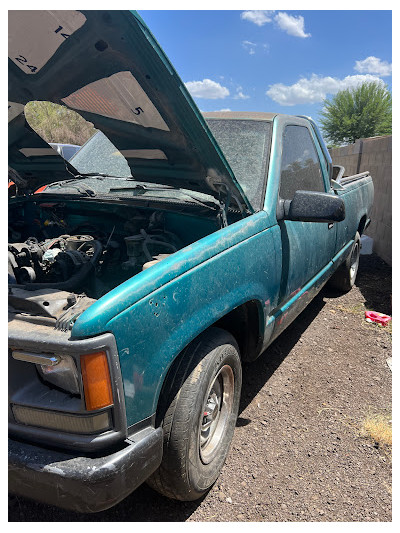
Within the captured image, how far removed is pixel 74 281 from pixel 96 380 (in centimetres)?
97

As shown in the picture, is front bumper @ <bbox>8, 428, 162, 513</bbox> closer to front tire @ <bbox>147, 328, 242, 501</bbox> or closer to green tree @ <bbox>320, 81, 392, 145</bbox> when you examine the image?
front tire @ <bbox>147, 328, 242, 501</bbox>

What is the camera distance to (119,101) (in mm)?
2312

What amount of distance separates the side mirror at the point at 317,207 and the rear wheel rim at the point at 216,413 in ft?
3.55

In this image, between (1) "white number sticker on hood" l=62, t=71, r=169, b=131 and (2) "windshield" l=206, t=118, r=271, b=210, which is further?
(2) "windshield" l=206, t=118, r=271, b=210

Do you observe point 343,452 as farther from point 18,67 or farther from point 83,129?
point 83,129

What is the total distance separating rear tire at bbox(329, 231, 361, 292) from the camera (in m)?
5.12

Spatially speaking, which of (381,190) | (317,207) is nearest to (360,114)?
(381,190)

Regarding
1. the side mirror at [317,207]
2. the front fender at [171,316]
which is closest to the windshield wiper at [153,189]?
the side mirror at [317,207]

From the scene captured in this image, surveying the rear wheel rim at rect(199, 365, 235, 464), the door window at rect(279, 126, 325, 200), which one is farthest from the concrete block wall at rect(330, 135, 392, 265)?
the rear wheel rim at rect(199, 365, 235, 464)

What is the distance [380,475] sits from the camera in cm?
244

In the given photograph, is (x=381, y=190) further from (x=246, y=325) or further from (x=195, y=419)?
(x=195, y=419)

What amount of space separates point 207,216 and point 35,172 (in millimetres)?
1914

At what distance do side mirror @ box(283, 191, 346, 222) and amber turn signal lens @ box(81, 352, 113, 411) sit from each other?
1.63m

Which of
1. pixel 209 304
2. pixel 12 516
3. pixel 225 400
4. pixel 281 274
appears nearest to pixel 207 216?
pixel 281 274
